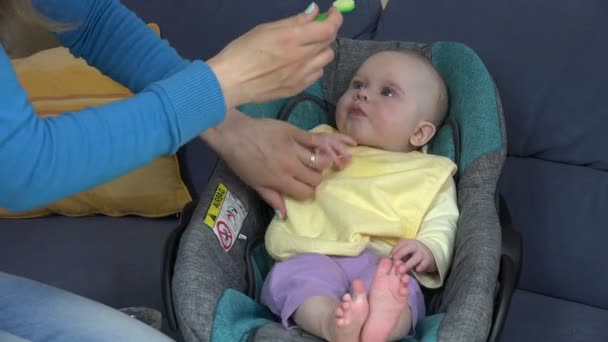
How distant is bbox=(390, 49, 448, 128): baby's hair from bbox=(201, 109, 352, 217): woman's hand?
298 millimetres

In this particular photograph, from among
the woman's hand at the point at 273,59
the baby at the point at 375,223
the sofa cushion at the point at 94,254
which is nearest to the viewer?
the woman's hand at the point at 273,59

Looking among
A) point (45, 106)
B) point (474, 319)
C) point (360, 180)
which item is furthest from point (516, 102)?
point (45, 106)

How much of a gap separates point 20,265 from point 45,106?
1.35ft

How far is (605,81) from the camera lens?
5.21 feet

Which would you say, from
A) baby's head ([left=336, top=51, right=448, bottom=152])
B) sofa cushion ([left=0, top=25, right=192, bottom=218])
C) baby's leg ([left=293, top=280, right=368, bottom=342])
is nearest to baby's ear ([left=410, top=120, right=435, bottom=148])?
baby's head ([left=336, top=51, right=448, bottom=152])

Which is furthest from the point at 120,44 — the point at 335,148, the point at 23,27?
the point at 335,148

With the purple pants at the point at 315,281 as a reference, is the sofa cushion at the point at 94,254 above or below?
below

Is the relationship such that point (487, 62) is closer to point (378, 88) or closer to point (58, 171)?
point (378, 88)

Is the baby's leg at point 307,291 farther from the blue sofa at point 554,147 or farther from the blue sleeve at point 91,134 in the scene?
the blue sofa at point 554,147

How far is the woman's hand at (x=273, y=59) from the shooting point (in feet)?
3.25

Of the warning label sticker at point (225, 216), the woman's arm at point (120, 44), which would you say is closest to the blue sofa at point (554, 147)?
the warning label sticker at point (225, 216)

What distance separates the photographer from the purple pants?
122 cm

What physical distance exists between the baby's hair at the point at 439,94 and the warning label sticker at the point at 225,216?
0.47m

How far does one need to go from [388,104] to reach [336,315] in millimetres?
582
